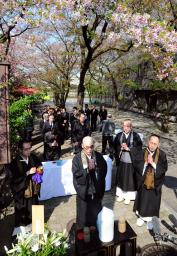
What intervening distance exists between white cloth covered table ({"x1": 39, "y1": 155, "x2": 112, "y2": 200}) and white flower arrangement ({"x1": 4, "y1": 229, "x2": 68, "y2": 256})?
142 inches

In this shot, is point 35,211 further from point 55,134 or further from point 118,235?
point 55,134

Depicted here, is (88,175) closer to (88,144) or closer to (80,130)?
(88,144)

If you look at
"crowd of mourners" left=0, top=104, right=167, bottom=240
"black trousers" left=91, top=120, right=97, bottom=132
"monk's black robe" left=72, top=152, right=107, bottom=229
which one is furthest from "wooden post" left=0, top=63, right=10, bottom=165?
"black trousers" left=91, top=120, right=97, bottom=132

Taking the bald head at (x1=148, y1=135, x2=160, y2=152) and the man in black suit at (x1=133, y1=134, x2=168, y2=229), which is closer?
the bald head at (x1=148, y1=135, x2=160, y2=152)

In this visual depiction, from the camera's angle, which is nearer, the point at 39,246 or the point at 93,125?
the point at 39,246

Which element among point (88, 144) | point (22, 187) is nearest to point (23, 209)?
A: point (22, 187)

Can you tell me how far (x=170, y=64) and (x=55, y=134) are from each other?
16.1ft

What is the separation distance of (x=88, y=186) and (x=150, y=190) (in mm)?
1587

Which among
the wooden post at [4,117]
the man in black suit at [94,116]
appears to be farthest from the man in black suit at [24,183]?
the man in black suit at [94,116]

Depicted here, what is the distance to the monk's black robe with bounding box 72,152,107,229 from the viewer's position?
4.96m

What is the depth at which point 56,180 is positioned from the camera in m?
7.34

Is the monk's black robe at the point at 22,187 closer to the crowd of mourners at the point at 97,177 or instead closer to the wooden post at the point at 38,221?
the crowd of mourners at the point at 97,177

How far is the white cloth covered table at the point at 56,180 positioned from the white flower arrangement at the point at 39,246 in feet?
11.8

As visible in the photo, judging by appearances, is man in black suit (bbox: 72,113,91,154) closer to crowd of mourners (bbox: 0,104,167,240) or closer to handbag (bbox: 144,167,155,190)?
crowd of mourners (bbox: 0,104,167,240)
